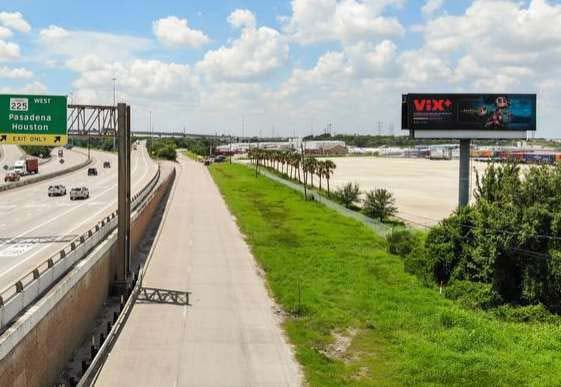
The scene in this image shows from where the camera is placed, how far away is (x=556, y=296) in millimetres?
29844

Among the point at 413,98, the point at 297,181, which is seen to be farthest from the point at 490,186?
the point at 297,181

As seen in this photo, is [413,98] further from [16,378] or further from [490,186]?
[16,378]

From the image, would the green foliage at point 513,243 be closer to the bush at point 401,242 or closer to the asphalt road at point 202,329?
the bush at point 401,242

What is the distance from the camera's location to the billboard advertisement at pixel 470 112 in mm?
49375

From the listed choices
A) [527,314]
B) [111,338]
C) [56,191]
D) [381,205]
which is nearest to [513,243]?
[527,314]

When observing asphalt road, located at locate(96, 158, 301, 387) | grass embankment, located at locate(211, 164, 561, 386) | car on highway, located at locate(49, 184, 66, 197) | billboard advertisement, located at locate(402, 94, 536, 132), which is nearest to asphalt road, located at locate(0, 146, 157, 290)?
car on highway, located at locate(49, 184, 66, 197)

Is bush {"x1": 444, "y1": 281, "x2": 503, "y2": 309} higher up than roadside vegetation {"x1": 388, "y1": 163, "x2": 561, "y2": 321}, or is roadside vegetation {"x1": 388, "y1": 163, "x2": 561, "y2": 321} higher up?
roadside vegetation {"x1": 388, "y1": 163, "x2": 561, "y2": 321}

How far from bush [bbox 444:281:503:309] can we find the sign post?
17.7 m

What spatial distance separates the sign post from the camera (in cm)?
4941

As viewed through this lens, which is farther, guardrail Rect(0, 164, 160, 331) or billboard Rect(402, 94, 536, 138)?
billboard Rect(402, 94, 536, 138)

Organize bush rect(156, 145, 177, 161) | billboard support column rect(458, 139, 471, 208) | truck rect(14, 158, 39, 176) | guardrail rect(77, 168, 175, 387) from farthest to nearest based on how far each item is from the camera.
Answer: bush rect(156, 145, 177, 161)
truck rect(14, 158, 39, 176)
billboard support column rect(458, 139, 471, 208)
guardrail rect(77, 168, 175, 387)

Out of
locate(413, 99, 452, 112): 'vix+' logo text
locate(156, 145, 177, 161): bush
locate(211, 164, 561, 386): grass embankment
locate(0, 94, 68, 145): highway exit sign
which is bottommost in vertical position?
locate(211, 164, 561, 386): grass embankment

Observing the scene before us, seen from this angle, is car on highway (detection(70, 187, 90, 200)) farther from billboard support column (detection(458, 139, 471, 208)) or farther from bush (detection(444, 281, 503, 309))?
bush (detection(444, 281, 503, 309))

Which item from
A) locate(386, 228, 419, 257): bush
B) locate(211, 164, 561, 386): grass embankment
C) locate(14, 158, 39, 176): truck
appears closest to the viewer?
locate(211, 164, 561, 386): grass embankment
